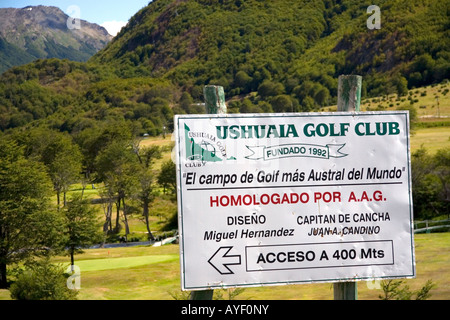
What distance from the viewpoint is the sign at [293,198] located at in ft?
20.6

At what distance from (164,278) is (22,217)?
51.8 feet

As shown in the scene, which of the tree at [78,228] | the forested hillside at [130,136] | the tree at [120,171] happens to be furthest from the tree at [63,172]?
the tree at [78,228]

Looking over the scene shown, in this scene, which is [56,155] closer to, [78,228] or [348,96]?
[78,228]

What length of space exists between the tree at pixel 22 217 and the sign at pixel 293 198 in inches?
1450

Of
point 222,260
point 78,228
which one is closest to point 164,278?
point 78,228

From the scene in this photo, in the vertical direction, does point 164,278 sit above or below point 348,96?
below

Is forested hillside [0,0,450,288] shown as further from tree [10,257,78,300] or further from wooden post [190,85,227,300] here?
tree [10,257,78,300]

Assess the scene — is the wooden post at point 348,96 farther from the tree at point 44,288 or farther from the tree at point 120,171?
the tree at point 120,171

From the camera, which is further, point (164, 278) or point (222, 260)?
point (164, 278)

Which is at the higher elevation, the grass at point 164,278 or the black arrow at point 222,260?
the black arrow at point 222,260

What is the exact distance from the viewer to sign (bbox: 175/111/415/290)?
20.6 ft

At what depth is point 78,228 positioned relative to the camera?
144 feet

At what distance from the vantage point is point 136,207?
2630 inches

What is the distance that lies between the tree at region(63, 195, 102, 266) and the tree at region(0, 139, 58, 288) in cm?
171
